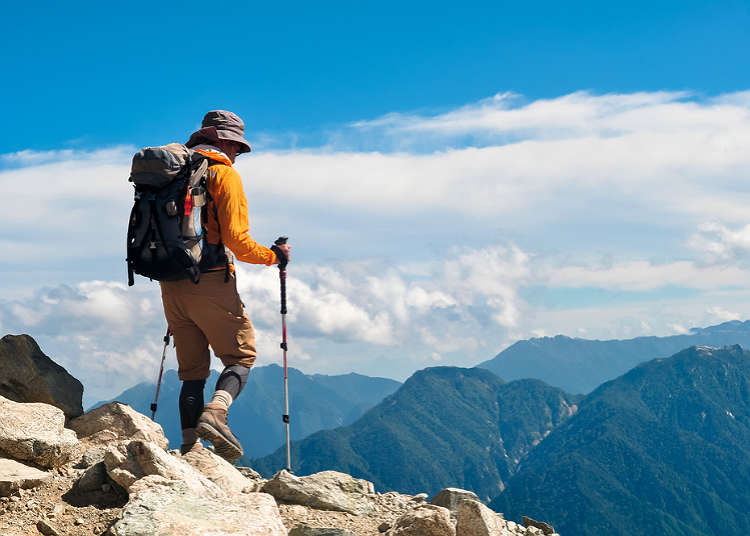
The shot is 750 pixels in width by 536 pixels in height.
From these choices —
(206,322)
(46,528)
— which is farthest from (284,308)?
(46,528)

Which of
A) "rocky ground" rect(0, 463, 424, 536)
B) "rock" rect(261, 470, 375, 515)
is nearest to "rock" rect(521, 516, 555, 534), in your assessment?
"rock" rect(261, 470, 375, 515)

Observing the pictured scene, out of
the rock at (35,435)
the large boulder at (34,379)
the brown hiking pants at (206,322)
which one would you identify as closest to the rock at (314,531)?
the brown hiking pants at (206,322)

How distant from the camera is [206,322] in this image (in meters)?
9.81

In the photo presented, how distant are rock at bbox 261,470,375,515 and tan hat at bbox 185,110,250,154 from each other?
5018 mm

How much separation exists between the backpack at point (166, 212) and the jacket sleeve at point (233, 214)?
252 millimetres

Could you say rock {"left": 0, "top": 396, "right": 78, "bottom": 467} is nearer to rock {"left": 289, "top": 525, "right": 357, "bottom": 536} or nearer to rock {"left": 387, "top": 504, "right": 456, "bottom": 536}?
rock {"left": 289, "top": 525, "right": 357, "bottom": 536}

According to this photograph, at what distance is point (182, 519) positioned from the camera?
21.2 ft

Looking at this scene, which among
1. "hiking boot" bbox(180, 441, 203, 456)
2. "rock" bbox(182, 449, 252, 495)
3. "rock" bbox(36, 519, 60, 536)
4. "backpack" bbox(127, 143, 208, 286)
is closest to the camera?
"rock" bbox(36, 519, 60, 536)

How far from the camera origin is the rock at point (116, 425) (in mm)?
11141

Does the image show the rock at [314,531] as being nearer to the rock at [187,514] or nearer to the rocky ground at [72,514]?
the rocky ground at [72,514]

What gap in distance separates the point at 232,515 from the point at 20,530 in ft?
8.03

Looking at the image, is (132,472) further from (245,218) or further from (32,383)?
(32,383)

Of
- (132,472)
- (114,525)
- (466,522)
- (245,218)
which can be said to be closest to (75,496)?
(132,472)

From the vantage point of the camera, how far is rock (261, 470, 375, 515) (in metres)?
9.80
